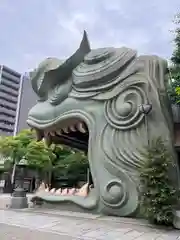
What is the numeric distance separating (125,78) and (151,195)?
403cm

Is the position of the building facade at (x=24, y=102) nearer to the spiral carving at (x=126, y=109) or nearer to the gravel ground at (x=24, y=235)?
the spiral carving at (x=126, y=109)

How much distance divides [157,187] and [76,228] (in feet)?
7.57

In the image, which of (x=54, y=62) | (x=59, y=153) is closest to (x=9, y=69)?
(x=59, y=153)

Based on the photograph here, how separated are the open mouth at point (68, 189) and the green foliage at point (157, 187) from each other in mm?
1948

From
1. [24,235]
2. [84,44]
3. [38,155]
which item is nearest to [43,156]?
[38,155]

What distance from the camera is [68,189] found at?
9094mm

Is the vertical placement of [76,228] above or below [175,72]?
below

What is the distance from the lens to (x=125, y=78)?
8789 mm

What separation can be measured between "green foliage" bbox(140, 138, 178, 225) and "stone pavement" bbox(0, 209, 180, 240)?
36 cm

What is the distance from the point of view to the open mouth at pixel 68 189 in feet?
27.5

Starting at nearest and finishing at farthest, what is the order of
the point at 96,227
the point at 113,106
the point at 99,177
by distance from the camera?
the point at 96,227 < the point at 99,177 < the point at 113,106

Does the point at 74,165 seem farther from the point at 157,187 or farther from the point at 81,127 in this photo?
the point at 157,187

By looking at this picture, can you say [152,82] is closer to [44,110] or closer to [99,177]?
[99,177]

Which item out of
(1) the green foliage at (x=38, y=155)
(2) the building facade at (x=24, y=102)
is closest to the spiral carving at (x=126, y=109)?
(1) the green foliage at (x=38, y=155)
